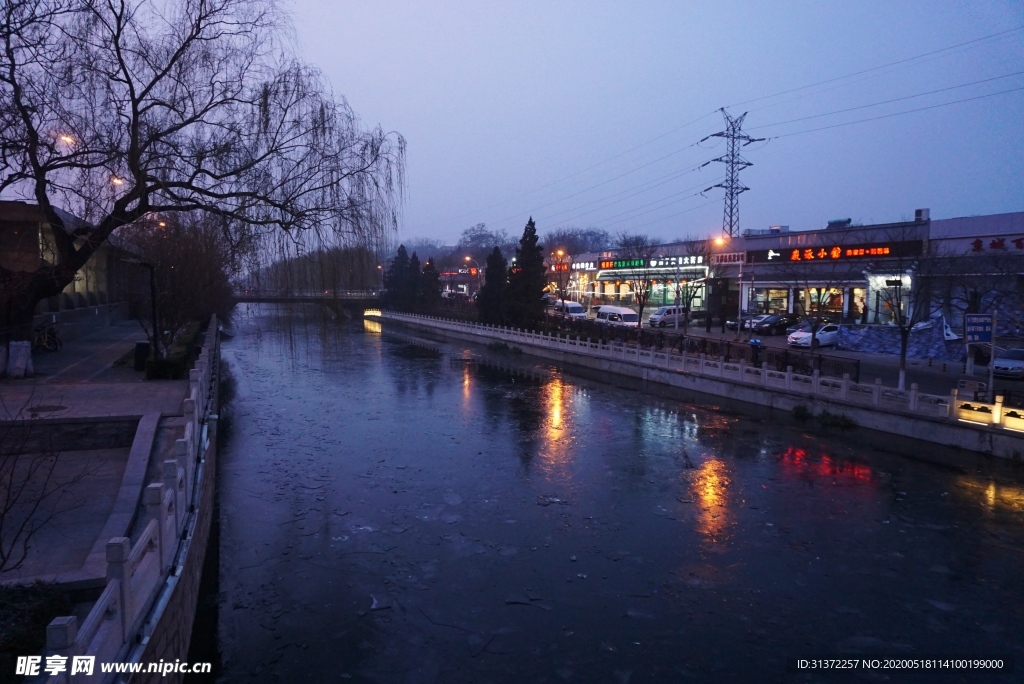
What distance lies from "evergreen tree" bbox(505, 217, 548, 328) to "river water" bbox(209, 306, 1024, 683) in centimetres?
1869

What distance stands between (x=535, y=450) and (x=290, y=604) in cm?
745

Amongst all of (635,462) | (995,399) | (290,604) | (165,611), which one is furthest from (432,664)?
(995,399)

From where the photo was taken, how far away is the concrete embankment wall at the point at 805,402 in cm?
1302

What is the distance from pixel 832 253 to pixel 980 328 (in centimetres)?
2106

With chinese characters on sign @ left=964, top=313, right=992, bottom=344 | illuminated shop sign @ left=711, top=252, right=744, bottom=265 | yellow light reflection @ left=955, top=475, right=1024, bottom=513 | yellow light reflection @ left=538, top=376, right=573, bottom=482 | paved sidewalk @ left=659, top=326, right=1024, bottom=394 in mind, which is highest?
illuminated shop sign @ left=711, top=252, right=744, bottom=265

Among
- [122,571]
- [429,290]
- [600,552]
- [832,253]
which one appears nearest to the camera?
[122,571]

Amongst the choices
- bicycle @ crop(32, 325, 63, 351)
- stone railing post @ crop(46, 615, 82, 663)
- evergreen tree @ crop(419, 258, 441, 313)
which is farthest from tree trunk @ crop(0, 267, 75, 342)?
evergreen tree @ crop(419, 258, 441, 313)

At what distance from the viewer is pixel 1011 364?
1906 centimetres

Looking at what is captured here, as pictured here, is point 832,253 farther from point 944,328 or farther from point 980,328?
point 980,328

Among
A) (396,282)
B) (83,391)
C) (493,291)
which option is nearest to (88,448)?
(83,391)

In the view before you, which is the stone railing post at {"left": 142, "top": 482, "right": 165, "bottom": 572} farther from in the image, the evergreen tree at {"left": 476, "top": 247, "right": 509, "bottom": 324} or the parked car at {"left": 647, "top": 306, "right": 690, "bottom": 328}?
the evergreen tree at {"left": 476, "top": 247, "right": 509, "bottom": 324}

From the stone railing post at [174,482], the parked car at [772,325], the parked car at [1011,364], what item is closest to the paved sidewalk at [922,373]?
the parked car at [1011,364]

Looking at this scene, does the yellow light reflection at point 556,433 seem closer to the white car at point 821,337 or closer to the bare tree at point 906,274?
the white car at point 821,337

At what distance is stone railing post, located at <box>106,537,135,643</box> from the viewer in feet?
13.3
